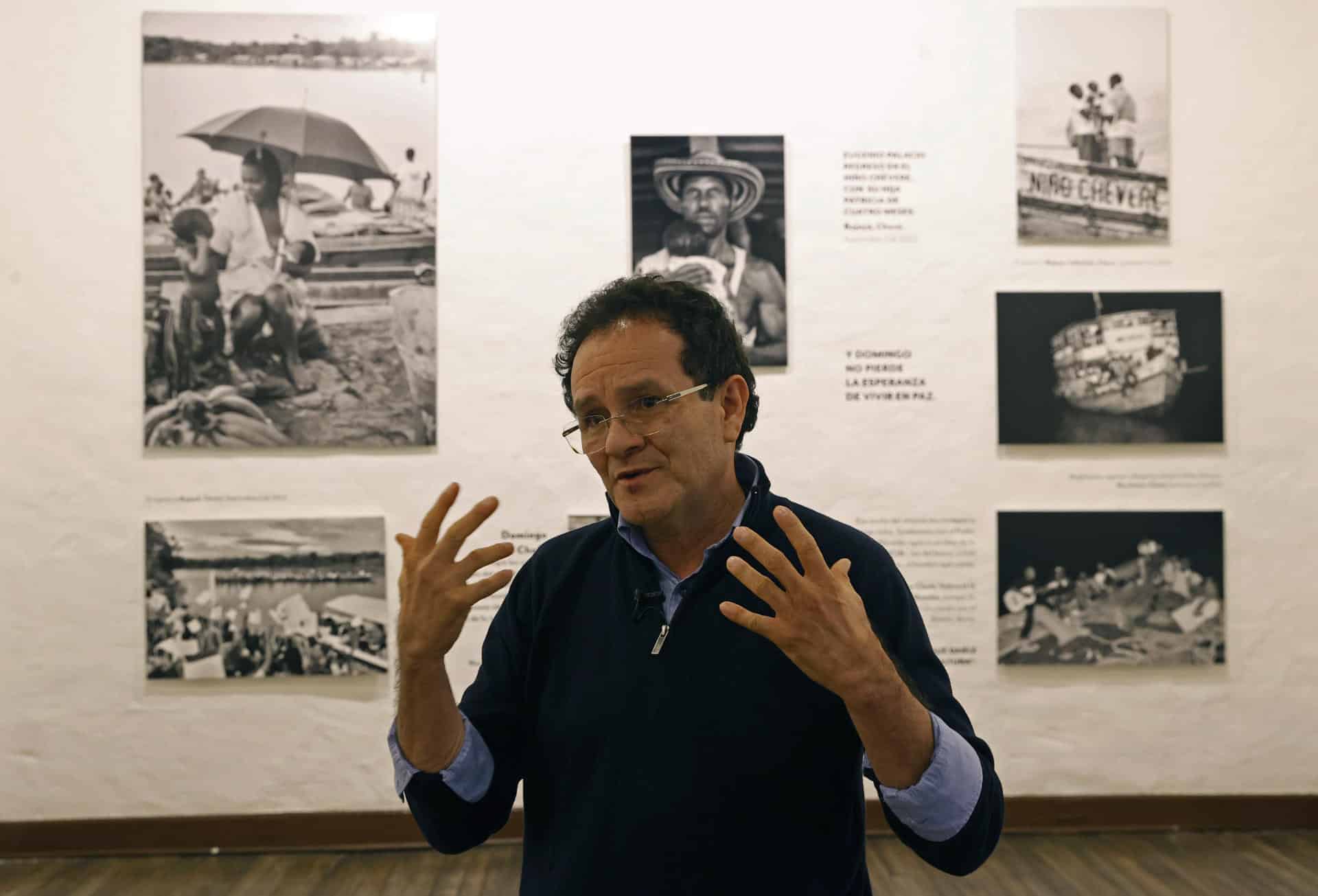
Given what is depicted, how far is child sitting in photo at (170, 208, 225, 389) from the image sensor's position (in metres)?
3.25

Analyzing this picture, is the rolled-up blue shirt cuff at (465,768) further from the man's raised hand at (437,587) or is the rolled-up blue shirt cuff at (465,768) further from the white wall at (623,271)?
the white wall at (623,271)

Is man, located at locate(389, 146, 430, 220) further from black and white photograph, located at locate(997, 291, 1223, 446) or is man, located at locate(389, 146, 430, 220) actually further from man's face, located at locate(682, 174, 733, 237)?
black and white photograph, located at locate(997, 291, 1223, 446)

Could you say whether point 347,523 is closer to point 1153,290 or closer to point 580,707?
point 580,707

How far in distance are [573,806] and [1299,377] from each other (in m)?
3.15

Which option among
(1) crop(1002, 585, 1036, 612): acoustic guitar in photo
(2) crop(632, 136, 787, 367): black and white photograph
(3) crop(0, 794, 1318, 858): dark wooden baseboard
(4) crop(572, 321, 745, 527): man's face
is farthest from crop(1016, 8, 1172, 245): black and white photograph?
(4) crop(572, 321, 745, 527): man's face

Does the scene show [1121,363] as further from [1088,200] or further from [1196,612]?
[1196,612]

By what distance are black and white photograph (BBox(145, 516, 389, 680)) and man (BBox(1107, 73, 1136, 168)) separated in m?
2.87

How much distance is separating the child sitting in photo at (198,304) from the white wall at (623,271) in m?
0.16

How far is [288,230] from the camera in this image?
10.7ft

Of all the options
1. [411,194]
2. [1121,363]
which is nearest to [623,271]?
[411,194]

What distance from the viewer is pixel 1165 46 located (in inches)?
132

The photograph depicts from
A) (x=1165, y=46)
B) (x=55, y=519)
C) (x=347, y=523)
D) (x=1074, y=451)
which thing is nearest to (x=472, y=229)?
(x=347, y=523)

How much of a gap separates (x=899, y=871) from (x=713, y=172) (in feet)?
7.75

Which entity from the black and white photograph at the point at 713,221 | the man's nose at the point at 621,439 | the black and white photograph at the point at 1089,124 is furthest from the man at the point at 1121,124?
the man's nose at the point at 621,439
